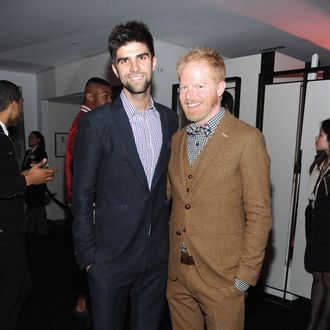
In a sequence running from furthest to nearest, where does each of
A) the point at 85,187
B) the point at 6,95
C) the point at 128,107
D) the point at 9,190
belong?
the point at 6,95 → the point at 9,190 → the point at 128,107 → the point at 85,187

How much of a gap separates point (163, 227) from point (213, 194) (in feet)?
1.28

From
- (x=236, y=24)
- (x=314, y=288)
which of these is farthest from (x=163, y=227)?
(x=236, y=24)

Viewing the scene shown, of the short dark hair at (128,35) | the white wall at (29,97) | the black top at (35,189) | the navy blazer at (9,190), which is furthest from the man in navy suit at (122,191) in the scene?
the white wall at (29,97)

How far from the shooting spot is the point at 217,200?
5.45 ft

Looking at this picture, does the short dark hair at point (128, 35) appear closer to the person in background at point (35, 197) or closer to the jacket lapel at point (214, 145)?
the jacket lapel at point (214, 145)

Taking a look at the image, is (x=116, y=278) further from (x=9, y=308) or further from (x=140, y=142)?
(x=9, y=308)

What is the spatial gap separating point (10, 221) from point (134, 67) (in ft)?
5.01

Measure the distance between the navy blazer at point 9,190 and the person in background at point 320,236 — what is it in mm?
2288

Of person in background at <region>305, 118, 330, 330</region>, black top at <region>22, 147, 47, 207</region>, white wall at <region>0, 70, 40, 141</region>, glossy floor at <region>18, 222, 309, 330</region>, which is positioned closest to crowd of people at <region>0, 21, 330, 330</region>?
person in background at <region>305, 118, 330, 330</region>

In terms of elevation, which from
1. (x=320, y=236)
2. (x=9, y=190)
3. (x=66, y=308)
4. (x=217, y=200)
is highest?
(x=217, y=200)

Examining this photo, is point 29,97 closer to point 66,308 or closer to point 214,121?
point 66,308

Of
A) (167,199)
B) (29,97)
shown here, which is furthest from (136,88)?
(29,97)

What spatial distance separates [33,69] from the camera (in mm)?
6656

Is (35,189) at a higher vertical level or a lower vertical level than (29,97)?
lower
